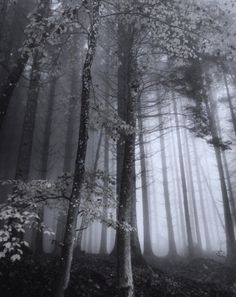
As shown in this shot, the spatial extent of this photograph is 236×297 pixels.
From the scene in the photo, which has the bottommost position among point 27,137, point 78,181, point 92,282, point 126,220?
point 92,282

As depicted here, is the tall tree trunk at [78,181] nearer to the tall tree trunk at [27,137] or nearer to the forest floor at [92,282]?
the forest floor at [92,282]

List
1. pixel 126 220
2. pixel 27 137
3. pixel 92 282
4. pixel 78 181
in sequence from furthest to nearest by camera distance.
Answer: pixel 27 137, pixel 126 220, pixel 92 282, pixel 78 181

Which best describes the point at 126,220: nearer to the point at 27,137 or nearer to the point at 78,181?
the point at 78,181

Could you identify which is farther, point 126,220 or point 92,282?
point 126,220

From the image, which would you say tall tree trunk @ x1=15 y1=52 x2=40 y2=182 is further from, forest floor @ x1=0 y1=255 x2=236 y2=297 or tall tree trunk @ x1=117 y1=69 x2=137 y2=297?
tall tree trunk @ x1=117 y1=69 x2=137 y2=297

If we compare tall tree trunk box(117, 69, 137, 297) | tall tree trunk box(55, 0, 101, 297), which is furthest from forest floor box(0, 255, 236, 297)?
tall tree trunk box(55, 0, 101, 297)

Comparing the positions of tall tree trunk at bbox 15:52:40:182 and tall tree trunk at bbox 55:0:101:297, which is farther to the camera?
tall tree trunk at bbox 15:52:40:182

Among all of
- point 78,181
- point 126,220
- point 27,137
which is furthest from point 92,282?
point 27,137

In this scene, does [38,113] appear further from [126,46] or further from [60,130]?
[126,46]

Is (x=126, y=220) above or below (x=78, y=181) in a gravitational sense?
below

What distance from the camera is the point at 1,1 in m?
15.1

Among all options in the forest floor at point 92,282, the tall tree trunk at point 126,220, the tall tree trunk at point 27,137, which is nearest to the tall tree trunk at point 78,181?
the forest floor at point 92,282

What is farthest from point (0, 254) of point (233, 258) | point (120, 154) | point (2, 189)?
point (2, 189)

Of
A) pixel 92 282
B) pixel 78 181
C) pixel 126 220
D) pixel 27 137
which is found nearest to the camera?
pixel 78 181
